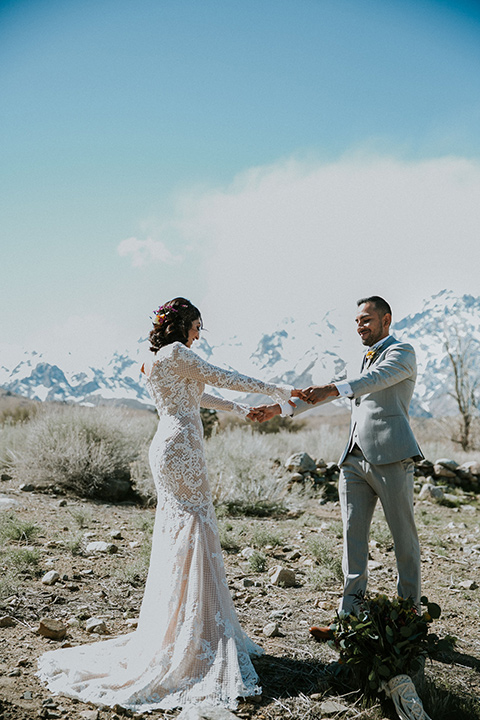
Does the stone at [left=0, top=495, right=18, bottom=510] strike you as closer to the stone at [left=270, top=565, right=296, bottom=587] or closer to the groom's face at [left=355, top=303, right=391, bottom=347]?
the stone at [left=270, top=565, right=296, bottom=587]

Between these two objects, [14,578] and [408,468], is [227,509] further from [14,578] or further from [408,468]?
[408,468]

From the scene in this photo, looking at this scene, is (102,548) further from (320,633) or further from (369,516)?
(369,516)

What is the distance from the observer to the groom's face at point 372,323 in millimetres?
4203

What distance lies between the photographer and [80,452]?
9406 millimetres

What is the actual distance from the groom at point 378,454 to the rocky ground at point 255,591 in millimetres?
556

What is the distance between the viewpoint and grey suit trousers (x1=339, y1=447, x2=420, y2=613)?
3.80 meters

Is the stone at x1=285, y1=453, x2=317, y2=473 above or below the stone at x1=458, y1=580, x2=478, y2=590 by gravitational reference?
above

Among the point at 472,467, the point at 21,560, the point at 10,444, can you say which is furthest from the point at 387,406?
the point at 472,467

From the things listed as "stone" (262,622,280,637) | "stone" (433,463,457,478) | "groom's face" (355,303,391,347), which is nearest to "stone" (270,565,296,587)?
"stone" (262,622,280,637)

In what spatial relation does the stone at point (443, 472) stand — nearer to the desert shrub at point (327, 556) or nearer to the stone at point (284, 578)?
the desert shrub at point (327, 556)

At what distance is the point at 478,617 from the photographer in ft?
16.3

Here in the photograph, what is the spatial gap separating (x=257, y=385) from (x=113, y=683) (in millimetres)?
2147

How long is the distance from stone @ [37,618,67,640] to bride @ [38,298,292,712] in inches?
15.5

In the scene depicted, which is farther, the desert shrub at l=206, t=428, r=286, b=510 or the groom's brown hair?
the desert shrub at l=206, t=428, r=286, b=510
